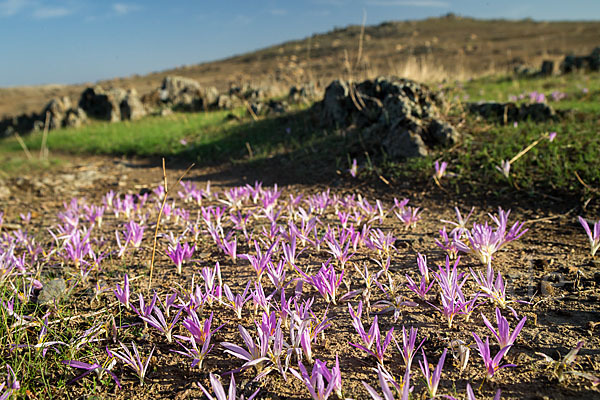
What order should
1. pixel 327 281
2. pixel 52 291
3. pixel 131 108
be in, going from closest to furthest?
pixel 327 281 → pixel 52 291 → pixel 131 108

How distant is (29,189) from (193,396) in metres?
5.14

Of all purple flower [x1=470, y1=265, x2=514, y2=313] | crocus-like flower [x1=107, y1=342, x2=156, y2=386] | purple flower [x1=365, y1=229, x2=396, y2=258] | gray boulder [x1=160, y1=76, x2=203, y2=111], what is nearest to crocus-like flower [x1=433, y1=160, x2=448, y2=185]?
purple flower [x1=365, y1=229, x2=396, y2=258]

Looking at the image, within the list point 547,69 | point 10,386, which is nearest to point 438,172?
point 10,386

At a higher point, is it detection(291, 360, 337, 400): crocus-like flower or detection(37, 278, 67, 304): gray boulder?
detection(291, 360, 337, 400): crocus-like flower

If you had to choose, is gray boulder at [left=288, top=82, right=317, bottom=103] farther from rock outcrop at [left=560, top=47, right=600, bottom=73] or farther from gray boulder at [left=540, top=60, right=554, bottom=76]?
rock outcrop at [left=560, top=47, right=600, bottom=73]

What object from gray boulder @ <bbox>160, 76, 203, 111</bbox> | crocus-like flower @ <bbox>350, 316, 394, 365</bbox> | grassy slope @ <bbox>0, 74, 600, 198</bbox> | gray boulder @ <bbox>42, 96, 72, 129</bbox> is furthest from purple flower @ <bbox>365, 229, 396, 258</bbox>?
gray boulder @ <bbox>42, 96, 72, 129</bbox>

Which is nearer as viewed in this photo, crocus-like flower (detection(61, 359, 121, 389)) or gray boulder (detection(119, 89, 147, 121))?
crocus-like flower (detection(61, 359, 121, 389))

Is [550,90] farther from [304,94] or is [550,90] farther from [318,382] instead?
[318,382]

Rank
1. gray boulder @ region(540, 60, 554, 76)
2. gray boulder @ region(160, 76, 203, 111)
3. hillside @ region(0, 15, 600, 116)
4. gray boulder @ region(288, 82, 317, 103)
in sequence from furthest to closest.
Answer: hillside @ region(0, 15, 600, 116)
gray boulder @ region(160, 76, 203, 111)
gray boulder @ region(540, 60, 554, 76)
gray boulder @ region(288, 82, 317, 103)

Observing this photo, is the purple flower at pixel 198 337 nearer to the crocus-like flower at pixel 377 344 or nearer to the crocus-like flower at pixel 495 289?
the crocus-like flower at pixel 377 344

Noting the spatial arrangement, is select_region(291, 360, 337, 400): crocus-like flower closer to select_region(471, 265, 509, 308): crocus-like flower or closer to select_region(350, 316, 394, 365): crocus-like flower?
select_region(350, 316, 394, 365): crocus-like flower

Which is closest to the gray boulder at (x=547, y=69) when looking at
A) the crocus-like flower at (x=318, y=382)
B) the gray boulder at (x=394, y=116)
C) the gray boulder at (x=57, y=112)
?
the gray boulder at (x=394, y=116)

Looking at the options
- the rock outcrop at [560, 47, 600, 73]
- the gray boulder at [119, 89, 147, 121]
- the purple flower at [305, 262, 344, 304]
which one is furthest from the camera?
the gray boulder at [119, 89, 147, 121]

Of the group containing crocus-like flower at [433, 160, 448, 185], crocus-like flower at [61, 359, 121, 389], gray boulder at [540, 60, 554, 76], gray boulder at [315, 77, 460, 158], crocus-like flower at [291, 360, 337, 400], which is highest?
gray boulder at [540, 60, 554, 76]
